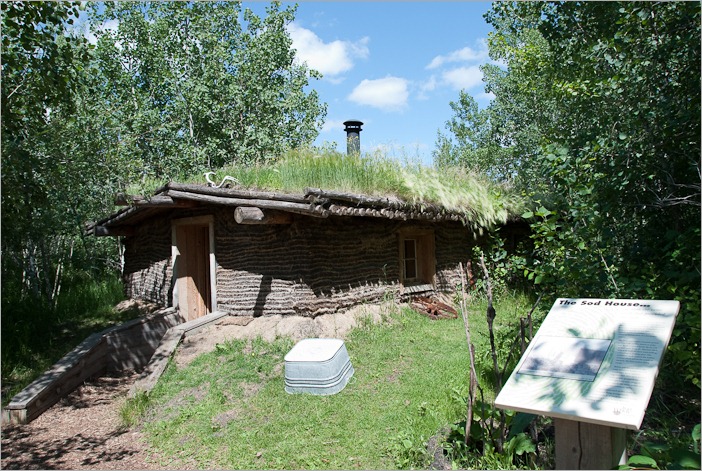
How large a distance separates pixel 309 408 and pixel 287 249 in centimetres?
291

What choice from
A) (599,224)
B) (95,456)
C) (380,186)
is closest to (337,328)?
(380,186)

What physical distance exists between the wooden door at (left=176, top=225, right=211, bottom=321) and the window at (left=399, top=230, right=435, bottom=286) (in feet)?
12.9

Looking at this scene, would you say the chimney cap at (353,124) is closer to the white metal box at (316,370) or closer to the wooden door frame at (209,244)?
the wooden door frame at (209,244)

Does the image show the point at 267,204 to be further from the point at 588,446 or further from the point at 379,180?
the point at 588,446

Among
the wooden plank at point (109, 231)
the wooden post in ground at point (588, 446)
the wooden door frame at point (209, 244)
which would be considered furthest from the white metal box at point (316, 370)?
the wooden plank at point (109, 231)

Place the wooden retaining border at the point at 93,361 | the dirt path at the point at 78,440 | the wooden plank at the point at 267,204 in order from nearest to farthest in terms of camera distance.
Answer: the dirt path at the point at 78,440, the wooden retaining border at the point at 93,361, the wooden plank at the point at 267,204

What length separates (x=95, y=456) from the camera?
4.38m

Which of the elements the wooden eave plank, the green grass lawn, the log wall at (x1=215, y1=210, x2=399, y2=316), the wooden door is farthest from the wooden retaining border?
the wooden eave plank

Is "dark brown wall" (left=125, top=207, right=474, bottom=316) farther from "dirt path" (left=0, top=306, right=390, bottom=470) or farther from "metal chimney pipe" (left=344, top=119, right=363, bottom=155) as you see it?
"metal chimney pipe" (left=344, top=119, right=363, bottom=155)

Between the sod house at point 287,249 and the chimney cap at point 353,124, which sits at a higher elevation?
the chimney cap at point 353,124

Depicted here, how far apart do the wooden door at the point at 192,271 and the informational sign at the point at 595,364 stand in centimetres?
732

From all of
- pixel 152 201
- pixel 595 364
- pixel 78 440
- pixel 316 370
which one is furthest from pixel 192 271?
pixel 595 364

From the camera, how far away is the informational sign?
225cm

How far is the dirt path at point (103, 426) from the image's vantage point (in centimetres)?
423
